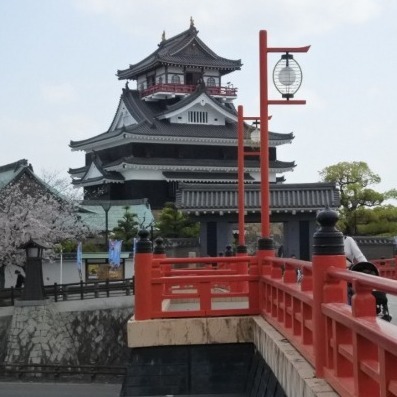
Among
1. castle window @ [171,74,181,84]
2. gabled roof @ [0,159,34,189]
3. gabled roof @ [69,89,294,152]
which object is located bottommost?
gabled roof @ [0,159,34,189]

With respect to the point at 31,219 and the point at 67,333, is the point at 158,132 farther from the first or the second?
the point at 67,333

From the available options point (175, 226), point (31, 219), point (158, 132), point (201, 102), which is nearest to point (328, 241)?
point (31, 219)

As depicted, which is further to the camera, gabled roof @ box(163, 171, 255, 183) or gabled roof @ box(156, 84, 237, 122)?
gabled roof @ box(156, 84, 237, 122)

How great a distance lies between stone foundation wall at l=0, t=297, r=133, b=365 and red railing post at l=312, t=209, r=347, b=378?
21.9 meters

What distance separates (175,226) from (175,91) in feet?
69.6

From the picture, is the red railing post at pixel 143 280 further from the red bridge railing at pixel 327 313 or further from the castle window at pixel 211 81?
the castle window at pixel 211 81

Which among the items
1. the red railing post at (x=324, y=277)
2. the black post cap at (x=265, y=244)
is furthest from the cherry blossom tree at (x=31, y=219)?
the red railing post at (x=324, y=277)

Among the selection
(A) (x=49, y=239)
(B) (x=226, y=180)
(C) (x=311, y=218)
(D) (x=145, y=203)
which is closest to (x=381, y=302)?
(C) (x=311, y=218)

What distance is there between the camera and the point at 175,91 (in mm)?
58438

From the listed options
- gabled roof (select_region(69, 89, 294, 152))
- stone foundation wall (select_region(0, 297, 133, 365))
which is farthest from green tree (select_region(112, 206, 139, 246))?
gabled roof (select_region(69, 89, 294, 152))

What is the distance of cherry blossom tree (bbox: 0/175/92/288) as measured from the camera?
1248 inches

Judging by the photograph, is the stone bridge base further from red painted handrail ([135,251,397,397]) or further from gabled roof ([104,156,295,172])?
gabled roof ([104,156,295,172])

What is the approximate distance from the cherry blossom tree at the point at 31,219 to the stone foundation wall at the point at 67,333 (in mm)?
4551

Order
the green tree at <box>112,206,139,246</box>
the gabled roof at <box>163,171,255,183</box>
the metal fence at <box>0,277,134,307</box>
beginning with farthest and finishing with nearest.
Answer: the gabled roof at <box>163,171,255,183</box> → the green tree at <box>112,206,139,246</box> → the metal fence at <box>0,277,134,307</box>
